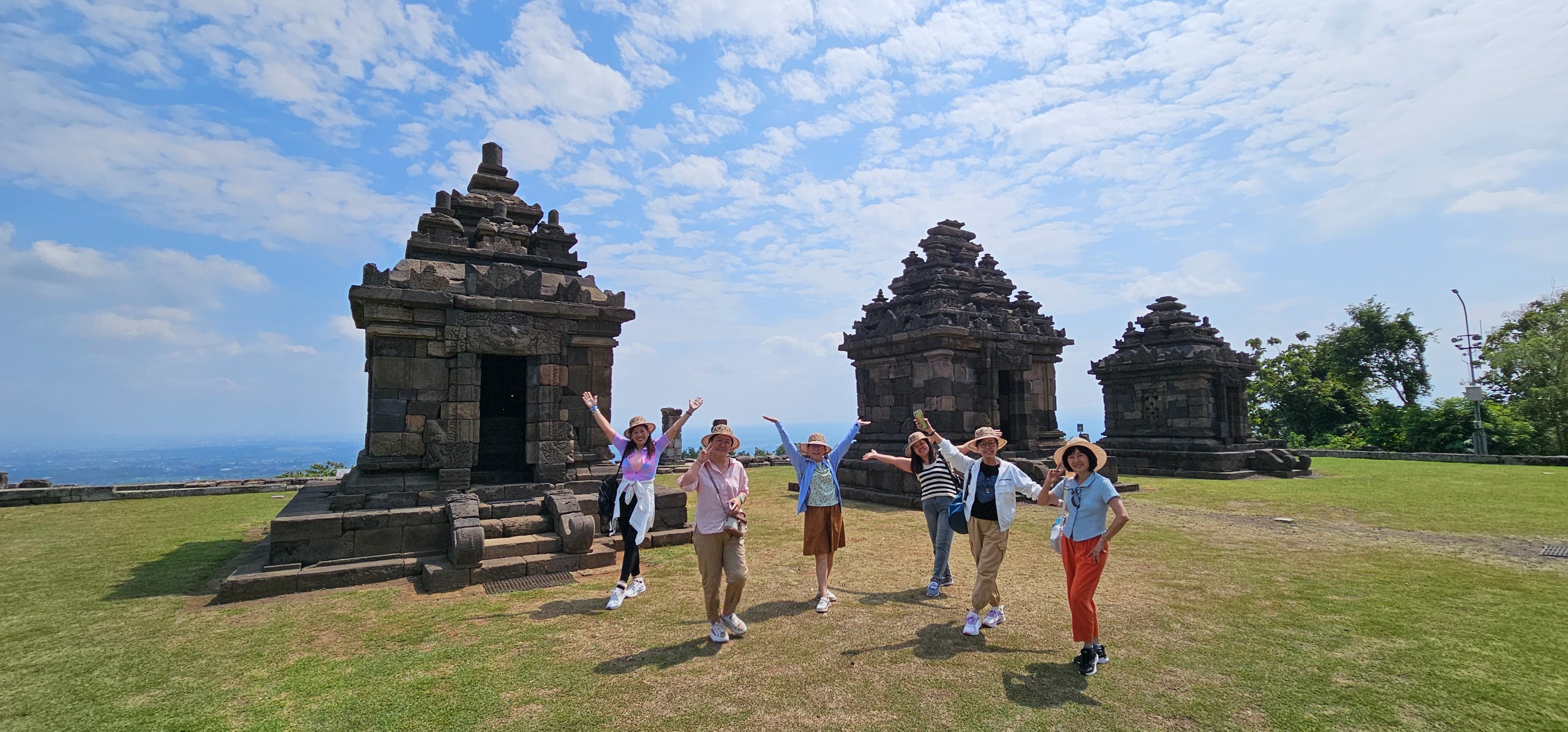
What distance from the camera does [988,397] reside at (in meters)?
16.3

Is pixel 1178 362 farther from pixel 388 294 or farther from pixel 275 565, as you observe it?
pixel 275 565

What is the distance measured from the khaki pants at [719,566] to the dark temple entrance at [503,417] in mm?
6052

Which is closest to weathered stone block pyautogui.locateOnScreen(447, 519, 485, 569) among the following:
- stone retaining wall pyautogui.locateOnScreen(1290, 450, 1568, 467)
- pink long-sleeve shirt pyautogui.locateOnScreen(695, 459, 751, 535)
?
pink long-sleeve shirt pyautogui.locateOnScreen(695, 459, 751, 535)

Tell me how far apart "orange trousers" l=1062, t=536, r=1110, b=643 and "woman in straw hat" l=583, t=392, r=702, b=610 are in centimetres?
378

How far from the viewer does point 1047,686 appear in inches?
169

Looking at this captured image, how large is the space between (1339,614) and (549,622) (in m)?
7.01

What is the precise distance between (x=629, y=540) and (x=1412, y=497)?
1587 cm

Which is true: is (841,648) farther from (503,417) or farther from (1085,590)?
(503,417)

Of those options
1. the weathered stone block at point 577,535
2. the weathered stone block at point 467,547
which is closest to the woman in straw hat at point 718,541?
the weathered stone block at point 577,535

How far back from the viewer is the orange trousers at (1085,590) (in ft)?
14.5

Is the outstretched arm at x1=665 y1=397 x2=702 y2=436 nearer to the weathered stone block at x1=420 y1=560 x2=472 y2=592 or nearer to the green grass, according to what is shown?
the weathered stone block at x1=420 y1=560 x2=472 y2=592

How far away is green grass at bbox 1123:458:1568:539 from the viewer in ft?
33.6

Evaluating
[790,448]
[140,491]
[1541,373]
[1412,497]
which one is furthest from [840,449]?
[1541,373]

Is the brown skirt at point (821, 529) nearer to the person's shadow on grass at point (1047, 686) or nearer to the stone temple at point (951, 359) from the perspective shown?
the person's shadow on grass at point (1047, 686)
